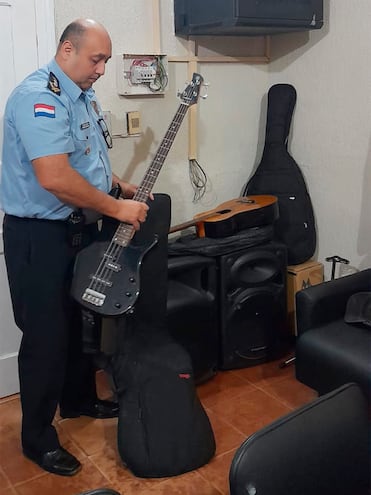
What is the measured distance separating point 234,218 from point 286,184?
0.45m

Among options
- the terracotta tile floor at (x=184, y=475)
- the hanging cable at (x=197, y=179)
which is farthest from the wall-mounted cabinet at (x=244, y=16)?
the terracotta tile floor at (x=184, y=475)

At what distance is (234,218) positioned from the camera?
2648 millimetres

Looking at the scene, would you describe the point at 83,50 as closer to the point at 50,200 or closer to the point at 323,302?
the point at 50,200

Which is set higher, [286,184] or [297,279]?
[286,184]

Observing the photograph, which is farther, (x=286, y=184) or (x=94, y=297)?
(x=286, y=184)

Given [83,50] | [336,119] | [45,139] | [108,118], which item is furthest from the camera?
[336,119]

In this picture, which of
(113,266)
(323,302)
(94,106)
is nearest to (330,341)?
(323,302)

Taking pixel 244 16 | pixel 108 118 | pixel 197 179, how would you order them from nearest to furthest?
pixel 244 16, pixel 108 118, pixel 197 179

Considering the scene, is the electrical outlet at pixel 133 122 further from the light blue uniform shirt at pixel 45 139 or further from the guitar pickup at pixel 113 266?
the guitar pickup at pixel 113 266

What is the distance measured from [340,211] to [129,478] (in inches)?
63.5

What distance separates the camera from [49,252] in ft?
6.47

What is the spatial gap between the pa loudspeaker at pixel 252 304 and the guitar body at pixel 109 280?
2.24 ft

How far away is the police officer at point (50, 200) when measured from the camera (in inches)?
71.1

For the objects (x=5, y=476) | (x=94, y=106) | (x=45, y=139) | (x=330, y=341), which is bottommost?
(x=5, y=476)
